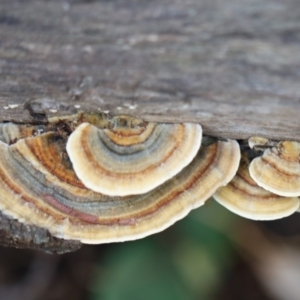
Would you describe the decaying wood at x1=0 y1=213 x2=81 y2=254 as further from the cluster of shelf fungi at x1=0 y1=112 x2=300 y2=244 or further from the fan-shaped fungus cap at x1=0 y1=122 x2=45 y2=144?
the fan-shaped fungus cap at x1=0 y1=122 x2=45 y2=144

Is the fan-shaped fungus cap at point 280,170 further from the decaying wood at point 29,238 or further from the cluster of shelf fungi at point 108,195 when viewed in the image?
the decaying wood at point 29,238

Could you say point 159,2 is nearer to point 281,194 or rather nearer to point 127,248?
point 281,194

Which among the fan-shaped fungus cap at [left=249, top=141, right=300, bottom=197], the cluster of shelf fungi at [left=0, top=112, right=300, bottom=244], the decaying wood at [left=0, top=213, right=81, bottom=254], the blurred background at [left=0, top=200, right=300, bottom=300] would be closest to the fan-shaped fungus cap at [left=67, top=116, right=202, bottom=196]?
the cluster of shelf fungi at [left=0, top=112, right=300, bottom=244]

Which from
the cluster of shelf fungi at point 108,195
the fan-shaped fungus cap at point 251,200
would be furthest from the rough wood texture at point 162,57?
the fan-shaped fungus cap at point 251,200

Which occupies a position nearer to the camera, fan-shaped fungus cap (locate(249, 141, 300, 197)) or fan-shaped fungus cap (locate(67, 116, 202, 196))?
fan-shaped fungus cap (locate(67, 116, 202, 196))

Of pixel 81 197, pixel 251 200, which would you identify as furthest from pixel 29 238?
pixel 251 200

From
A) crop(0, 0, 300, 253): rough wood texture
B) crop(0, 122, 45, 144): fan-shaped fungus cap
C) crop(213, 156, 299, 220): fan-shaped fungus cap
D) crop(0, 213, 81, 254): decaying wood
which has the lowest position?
crop(0, 213, 81, 254): decaying wood

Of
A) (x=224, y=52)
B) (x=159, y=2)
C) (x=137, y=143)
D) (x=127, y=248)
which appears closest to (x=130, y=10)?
(x=159, y=2)
